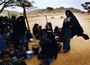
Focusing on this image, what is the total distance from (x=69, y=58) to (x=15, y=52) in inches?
91.7

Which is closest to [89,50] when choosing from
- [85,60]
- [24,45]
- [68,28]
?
[85,60]

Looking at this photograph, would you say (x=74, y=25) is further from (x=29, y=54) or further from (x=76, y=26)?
(x=29, y=54)

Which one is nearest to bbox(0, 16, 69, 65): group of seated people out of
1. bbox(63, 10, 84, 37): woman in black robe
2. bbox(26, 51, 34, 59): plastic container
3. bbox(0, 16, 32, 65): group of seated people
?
bbox(0, 16, 32, 65): group of seated people

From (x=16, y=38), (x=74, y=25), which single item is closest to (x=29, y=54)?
(x=16, y=38)

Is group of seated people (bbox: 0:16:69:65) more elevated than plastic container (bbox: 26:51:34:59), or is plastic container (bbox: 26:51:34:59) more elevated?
group of seated people (bbox: 0:16:69:65)

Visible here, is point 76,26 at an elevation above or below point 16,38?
above

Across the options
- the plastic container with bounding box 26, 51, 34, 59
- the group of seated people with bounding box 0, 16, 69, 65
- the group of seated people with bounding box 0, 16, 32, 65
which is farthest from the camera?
the plastic container with bounding box 26, 51, 34, 59

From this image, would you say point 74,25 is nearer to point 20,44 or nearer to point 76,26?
point 76,26

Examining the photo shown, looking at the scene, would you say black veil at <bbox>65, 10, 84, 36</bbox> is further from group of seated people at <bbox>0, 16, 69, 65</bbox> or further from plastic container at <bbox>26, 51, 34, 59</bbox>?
plastic container at <bbox>26, 51, 34, 59</bbox>

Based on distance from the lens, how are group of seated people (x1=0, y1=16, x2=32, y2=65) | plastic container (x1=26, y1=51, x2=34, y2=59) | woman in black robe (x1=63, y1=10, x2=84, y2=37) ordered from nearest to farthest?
group of seated people (x1=0, y1=16, x2=32, y2=65), plastic container (x1=26, y1=51, x2=34, y2=59), woman in black robe (x1=63, y1=10, x2=84, y2=37)

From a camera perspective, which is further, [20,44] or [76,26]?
[76,26]

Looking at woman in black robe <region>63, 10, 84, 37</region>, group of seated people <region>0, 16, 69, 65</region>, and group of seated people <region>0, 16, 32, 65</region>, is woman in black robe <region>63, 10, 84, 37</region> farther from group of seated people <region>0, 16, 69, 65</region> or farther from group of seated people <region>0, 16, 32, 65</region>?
group of seated people <region>0, 16, 32, 65</region>

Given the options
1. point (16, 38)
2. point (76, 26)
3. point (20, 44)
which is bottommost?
point (20, 44)

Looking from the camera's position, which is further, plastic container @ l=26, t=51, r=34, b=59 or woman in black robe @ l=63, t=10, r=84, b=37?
woman in black robe @ l=63, t=10, r=84, b=37
